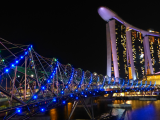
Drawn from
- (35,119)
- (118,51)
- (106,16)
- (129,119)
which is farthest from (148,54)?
(35,119)

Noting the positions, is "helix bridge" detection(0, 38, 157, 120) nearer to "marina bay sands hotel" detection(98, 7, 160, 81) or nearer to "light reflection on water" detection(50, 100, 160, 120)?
"light reflection on water" detection(50, 100, 160, 120)

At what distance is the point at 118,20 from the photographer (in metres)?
79.7

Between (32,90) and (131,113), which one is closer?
(32,90)

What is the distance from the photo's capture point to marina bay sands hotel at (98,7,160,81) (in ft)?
247

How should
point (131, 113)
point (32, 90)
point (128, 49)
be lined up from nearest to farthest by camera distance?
point (32, 90), point (131, 113), point (128, 49)

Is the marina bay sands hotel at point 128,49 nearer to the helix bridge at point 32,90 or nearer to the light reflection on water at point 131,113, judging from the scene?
the light reflection on water at point 131,113

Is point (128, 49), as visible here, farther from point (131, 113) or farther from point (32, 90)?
point (32, 90)

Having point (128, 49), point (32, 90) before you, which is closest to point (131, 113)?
point (32, 90)

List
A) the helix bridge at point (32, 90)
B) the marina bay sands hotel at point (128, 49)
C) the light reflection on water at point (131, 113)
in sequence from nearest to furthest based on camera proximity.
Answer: the helix bridge at point (32, 90)
the light reflection on water at point (131, 113)
the marina bay sands hotel at point (128, 49)

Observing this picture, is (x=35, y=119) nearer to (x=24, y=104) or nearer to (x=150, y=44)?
(x=24, y=104)

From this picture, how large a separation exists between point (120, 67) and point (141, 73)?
1892 cm

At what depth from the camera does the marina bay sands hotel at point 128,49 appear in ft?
247

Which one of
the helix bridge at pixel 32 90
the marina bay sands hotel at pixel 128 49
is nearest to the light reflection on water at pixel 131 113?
the helix bridge at pixel 32 90

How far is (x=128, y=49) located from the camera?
81.8 m
